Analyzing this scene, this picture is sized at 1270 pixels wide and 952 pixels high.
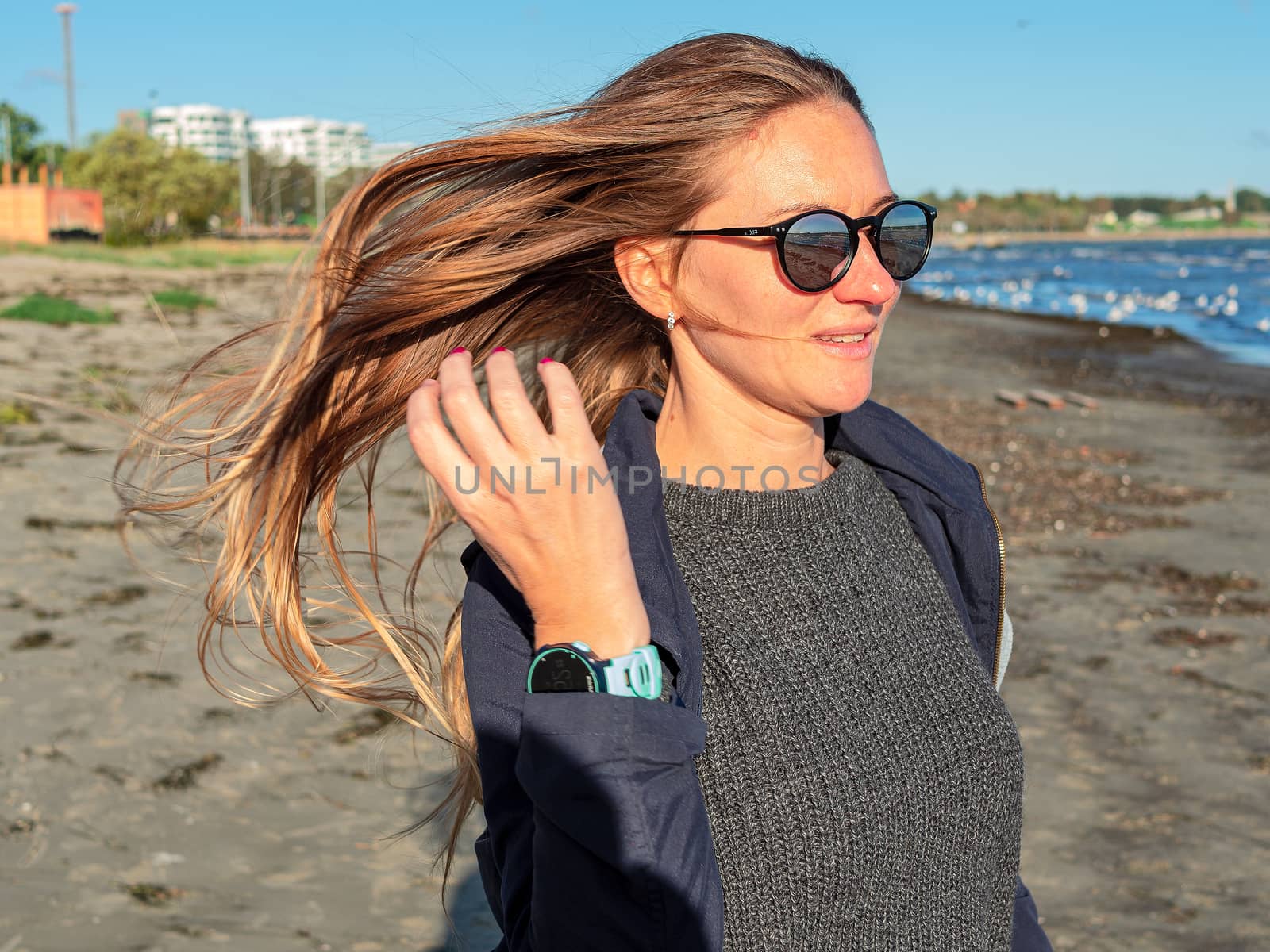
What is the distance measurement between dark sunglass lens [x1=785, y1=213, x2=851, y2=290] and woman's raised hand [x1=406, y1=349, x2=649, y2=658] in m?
0.60

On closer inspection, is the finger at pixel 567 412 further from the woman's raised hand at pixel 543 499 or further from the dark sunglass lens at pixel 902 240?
the dark sunglass lens at pixel 902 240

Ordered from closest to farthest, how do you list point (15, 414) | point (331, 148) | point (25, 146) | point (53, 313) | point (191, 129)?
1. point (331, 148)
2. point (15, 414)
3. point (53, 313)
4. point (191, 129)
5. point (25, 146)

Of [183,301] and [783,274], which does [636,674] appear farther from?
[183,301]

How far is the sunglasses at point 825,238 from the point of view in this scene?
1813 mm

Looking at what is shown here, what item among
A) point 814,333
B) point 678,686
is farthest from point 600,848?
point 814,333

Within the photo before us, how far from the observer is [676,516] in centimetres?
190

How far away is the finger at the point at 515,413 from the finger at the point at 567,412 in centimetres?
2

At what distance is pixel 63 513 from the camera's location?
7578mm

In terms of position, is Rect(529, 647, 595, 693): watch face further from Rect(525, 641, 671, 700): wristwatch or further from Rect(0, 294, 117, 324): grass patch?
Rect(0, 294, 117, 324): grass patch

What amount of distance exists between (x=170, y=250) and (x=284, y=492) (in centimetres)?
4637

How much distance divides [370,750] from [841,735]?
11.7 feet

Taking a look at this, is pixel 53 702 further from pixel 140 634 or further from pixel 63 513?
pixel 63 513

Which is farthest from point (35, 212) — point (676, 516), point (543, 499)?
point (543, 499)

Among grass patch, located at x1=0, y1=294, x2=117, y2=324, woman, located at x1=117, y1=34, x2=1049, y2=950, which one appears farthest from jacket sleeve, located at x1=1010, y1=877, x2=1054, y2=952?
grass patch, located at x1=0, y1=294, x2=117, y2=324
